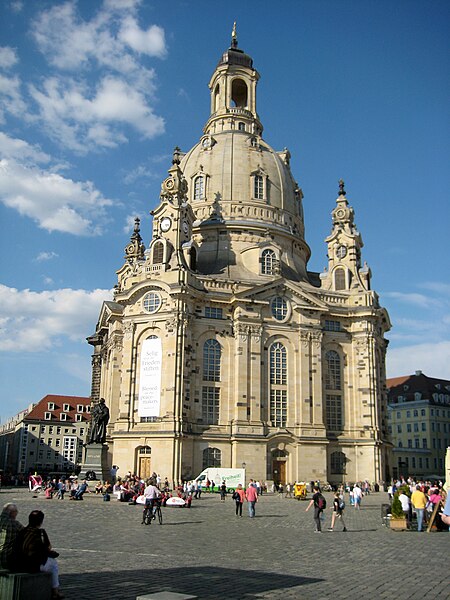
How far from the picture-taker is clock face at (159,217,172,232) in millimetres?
66438

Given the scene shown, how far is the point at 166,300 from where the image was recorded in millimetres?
61469

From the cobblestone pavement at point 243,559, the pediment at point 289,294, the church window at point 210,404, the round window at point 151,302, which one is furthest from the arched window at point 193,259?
the cobblestone pavement at point 243,559

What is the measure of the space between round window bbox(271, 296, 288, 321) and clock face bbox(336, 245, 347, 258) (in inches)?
465

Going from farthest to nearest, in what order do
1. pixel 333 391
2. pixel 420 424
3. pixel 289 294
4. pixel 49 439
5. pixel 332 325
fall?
pixel 49 439 → pixel 420 424 → pixel 332 325 → pixel 333 391 → pixel 289 294

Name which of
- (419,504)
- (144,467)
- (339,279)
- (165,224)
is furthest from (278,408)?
(419,504)

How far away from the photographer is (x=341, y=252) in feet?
242

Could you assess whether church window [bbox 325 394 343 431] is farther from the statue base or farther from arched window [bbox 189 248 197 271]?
the statue base

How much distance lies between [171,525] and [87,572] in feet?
43.0

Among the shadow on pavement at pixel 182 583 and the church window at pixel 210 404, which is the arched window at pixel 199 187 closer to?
the church window at pixel 210 404

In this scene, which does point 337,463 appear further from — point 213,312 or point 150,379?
point 150,379

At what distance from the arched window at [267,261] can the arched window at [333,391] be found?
33.6ft

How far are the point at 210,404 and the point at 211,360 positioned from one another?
4.06 meters

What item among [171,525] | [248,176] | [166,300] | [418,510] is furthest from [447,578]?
[248,176]

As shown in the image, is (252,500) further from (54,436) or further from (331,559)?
(54,436)
